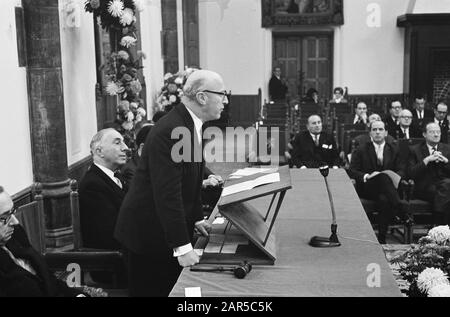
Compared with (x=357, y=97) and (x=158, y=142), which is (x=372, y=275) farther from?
(x=357, y=97)

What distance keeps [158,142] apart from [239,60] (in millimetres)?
15093

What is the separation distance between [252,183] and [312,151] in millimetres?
4990

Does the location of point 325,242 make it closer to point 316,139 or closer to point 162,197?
point 162,197

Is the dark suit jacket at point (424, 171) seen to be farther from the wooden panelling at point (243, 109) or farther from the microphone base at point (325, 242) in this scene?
the wooden panelling at point (243, 109)

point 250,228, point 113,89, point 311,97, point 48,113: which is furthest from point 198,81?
point 311,97

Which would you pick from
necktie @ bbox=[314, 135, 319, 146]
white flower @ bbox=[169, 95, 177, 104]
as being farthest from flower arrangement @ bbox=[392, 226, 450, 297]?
white flower @ bbox=[169, 95, 177, 104]

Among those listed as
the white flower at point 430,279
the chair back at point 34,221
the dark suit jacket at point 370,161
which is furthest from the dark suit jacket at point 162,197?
Answer: the dark suit jacket at point 370,161

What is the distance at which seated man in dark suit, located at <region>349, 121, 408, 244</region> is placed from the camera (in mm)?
6531

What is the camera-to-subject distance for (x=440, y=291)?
2.65 metres

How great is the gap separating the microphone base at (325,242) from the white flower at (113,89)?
493 centimetres

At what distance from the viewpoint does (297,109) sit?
14227mm

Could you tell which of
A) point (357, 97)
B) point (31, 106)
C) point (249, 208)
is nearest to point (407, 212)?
point (249, 208)

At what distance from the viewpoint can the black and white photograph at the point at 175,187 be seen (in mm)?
2938
